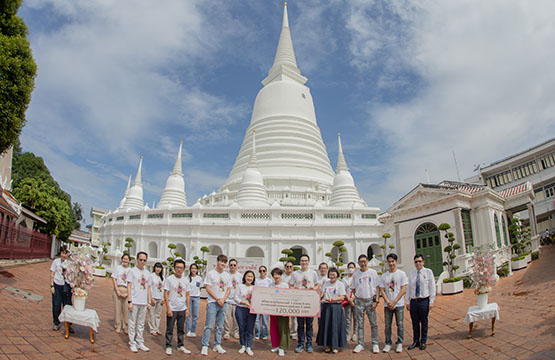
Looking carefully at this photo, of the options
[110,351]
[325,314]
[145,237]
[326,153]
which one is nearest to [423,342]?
[325,314]

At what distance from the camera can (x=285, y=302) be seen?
298 inches

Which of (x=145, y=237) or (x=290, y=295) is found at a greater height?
(x=145, y=237)

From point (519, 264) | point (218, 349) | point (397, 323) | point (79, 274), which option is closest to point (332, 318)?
point (397, 323)

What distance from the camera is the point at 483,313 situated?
7594 millimetres

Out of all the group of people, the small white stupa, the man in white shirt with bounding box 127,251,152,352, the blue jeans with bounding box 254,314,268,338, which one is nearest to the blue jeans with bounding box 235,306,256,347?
the group of people

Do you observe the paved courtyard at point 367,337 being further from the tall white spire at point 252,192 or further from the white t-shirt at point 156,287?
the tall white spire at point 252,192

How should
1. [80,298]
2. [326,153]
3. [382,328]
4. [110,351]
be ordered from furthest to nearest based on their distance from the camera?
[326,153] → [382,328] → [80,298] → [110,351]

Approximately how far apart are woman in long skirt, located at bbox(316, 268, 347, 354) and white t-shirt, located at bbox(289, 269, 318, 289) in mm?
469

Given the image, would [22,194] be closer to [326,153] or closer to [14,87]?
[14,87]

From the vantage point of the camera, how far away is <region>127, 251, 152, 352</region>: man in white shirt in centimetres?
719

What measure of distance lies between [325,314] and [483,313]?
3.46 meters

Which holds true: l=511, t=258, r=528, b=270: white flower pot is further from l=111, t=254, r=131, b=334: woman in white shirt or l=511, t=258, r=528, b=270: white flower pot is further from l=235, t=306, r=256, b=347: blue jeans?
l=111, t=254, r=131, b=334: woman in white shirt

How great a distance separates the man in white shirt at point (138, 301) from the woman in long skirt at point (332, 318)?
3775 millimetres

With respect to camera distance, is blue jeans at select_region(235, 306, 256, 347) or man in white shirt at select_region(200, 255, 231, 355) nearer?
man in white shirt at select_region(200, 255, 231, 355)
